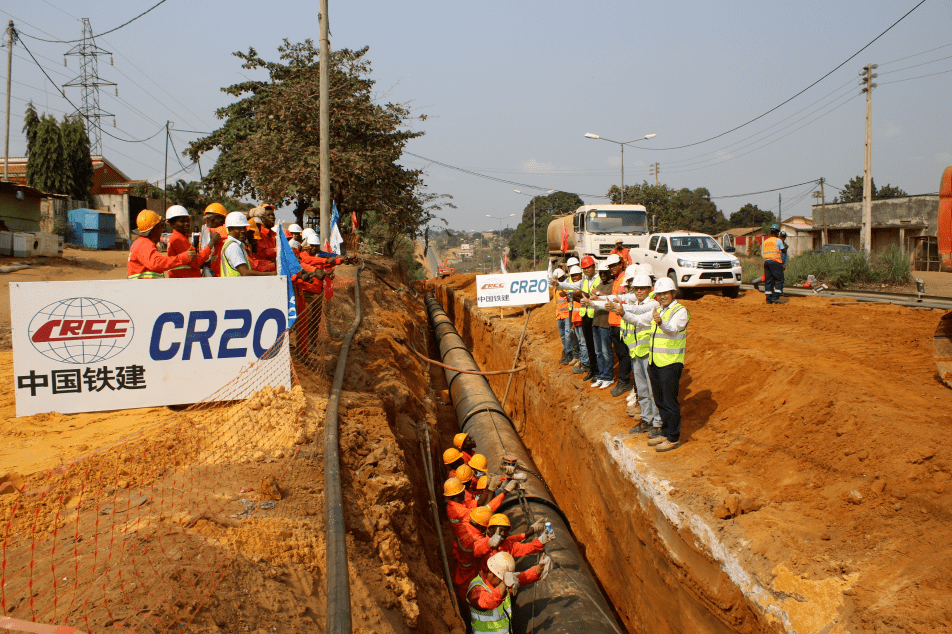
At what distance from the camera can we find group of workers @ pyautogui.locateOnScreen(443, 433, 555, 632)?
4742 mm

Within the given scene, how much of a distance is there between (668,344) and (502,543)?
8.36ft

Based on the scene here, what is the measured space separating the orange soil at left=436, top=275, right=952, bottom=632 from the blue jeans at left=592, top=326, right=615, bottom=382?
408 millimetres

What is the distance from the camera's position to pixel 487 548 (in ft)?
16.4

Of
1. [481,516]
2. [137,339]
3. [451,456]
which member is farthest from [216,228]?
[481,516]

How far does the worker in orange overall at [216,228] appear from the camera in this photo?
6242 millimetres

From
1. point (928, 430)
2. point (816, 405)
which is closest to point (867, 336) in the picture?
point (816, 405)

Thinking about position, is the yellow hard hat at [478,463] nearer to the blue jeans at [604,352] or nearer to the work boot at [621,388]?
the work boot at [621,388]

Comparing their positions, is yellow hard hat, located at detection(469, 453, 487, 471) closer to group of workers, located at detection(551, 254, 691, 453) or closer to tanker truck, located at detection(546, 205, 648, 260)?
group of workers, located at detection(551, 254, 691, 453)

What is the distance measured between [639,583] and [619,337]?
11.0ft

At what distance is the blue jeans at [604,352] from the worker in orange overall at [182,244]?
5.35 m

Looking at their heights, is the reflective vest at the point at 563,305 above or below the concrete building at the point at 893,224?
below

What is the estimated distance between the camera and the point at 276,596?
299 centimetres

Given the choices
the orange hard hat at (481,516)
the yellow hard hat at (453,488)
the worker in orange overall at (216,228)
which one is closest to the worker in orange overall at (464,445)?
the yellow hard hat at (453,488)

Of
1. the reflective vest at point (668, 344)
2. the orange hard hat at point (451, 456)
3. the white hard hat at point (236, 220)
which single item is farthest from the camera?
the orange hard hat at point (451, 456)
